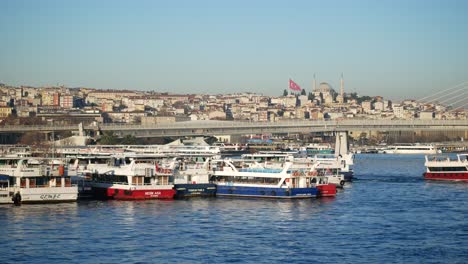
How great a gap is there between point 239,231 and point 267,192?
957 centimetres

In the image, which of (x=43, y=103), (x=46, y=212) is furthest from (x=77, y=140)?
(x=43, y=103)

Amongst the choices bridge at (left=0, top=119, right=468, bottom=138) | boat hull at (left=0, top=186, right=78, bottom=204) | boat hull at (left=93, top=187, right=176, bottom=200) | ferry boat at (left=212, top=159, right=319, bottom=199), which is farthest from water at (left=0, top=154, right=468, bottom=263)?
bridge at (left=0, top=119, right=468, bottom=138)

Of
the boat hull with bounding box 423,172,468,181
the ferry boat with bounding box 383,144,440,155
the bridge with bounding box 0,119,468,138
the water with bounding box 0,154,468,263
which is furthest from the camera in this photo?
the ferry boat with bounding box 383,144,440,155

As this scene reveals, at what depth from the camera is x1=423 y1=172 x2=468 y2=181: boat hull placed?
53.2 meters

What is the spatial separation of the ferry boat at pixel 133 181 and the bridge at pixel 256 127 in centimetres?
4401

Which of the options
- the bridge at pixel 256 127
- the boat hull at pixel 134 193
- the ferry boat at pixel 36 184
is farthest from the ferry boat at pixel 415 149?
the ferry boat at pixel 36 184

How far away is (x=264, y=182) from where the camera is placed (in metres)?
41.4

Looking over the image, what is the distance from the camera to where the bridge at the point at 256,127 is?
85938 millimetres

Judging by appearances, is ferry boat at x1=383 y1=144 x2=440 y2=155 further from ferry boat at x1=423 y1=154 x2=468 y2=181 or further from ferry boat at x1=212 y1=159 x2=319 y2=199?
ferry boat at x1=212 y1=159 x2=319 y2=199

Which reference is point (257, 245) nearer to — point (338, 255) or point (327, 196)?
point (338, 255)

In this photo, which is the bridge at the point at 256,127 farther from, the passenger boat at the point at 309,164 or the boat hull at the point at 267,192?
the boat hull at the point at 267,192

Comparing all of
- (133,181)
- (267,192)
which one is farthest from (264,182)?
(133,181)

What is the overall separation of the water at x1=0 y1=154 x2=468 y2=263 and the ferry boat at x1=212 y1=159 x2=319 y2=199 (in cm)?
90

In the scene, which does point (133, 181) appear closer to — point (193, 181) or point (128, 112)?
point (193, 181)
